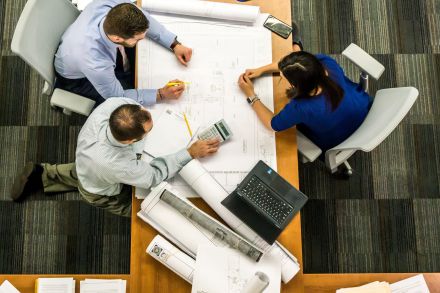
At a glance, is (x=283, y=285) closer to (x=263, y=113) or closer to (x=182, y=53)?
A: (x=263, y=113)

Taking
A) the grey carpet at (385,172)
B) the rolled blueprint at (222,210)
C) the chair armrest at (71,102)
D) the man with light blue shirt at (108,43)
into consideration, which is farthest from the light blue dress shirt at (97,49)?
the grey carpet at (385,172)

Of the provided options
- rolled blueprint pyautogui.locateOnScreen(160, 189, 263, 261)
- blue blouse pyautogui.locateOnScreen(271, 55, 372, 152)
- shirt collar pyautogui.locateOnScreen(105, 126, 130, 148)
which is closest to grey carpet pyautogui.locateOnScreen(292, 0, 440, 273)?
blue blouse pyautogui.locateOnScreen(271, 55, 372, 152)

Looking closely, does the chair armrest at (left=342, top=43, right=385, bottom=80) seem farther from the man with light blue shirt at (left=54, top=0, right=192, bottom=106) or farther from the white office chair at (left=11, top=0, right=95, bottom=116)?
the white office chair at (left=11, top=0, right=95, bottom=116)

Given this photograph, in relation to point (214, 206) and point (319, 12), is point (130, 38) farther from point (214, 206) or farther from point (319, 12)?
point (319, 12)

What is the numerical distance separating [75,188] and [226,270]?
4.01 ft

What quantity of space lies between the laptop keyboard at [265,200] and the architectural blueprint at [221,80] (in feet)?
0.30

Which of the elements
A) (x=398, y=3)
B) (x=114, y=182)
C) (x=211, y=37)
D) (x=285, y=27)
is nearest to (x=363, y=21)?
(x=398, y=3)

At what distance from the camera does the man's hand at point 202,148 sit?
1592 mm

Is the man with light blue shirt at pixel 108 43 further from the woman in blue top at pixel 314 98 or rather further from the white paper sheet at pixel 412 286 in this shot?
the white paper sheet at pixel 412 286

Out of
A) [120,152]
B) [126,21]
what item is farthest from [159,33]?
[120,152]

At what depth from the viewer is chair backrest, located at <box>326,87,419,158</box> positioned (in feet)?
4.96

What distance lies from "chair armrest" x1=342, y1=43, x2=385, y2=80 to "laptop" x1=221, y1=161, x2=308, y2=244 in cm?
62

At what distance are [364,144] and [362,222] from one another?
993mm

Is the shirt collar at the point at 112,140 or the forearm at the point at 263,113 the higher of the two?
the forearm at the point at 263,113
